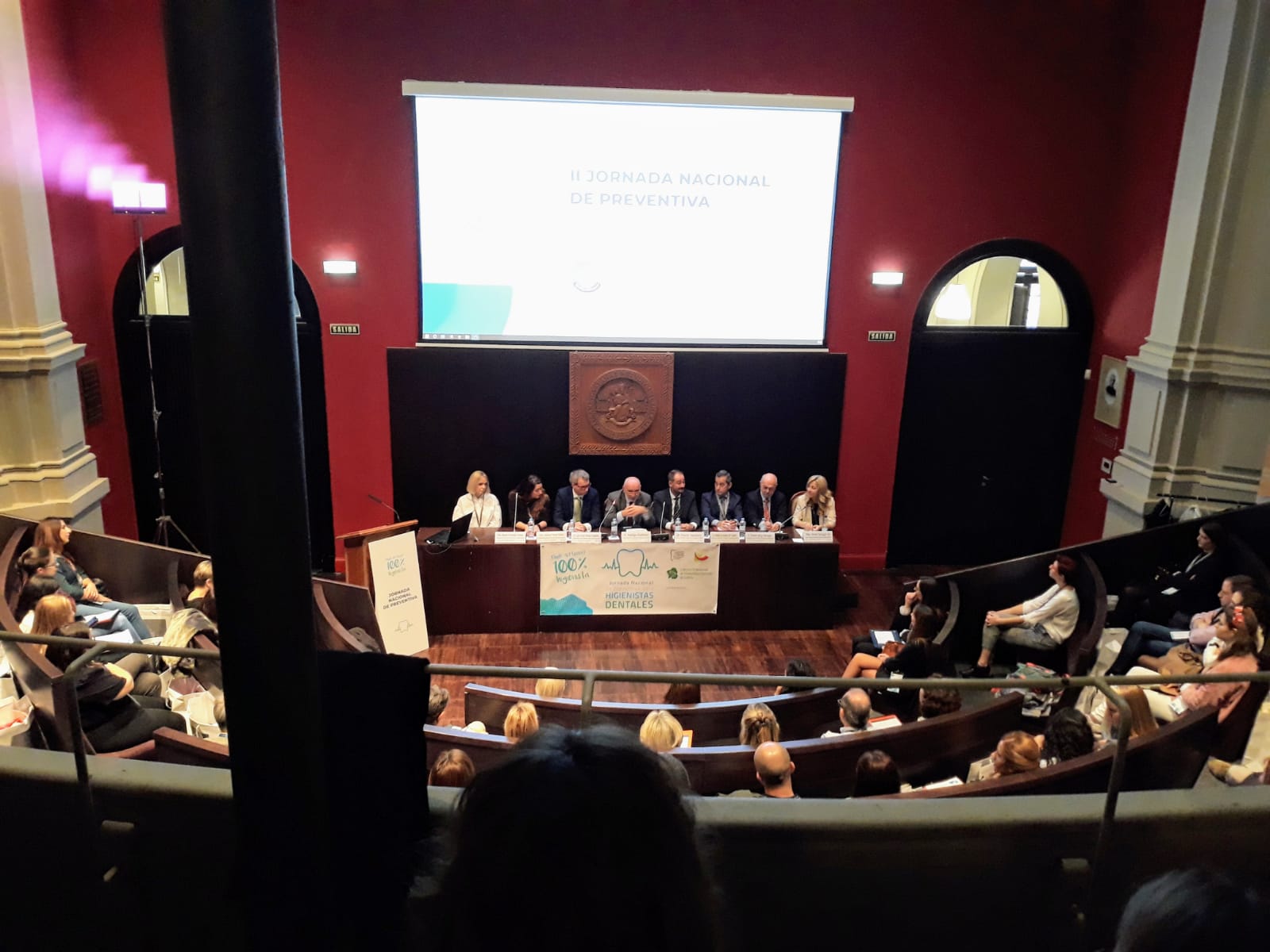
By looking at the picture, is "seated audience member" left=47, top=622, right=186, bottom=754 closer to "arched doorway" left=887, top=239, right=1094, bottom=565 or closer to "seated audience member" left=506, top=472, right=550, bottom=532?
"seated audience member" left=506, top=472, right=550, bottom=532

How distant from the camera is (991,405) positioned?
8297 mm

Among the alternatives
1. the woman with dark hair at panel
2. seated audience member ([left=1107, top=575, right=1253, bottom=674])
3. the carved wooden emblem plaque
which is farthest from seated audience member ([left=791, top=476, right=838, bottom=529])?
the woman with dark hair at panel

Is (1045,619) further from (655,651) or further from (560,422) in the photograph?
(560,422)

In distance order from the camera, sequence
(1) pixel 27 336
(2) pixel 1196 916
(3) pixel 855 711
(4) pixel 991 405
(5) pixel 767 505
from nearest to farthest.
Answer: (2) pixel 1196 916, (3) pixel 855 711, (1) pixel 27 336, (5) pixel 767 505, (4) pixel 991 405

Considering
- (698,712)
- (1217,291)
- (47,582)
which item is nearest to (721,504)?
(698,712)

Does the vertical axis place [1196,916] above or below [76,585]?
above

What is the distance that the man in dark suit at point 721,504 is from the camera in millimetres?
7750

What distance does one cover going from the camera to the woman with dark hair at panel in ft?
18.3

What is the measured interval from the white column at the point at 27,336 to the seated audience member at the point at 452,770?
177 inches

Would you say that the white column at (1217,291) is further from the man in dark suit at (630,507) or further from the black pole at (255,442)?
the black pole at (255,442)

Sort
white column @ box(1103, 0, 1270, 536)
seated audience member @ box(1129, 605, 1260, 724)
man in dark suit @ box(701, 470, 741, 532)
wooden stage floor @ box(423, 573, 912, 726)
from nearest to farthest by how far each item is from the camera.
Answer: seated audience member @ box(1129, 605, 1260, 724), white column @ box(1103, 0, 1270, 536), wooden stage floor @ box(423, 573, 912, 726), man in dark suit @ box(701, 470, 741, 532)

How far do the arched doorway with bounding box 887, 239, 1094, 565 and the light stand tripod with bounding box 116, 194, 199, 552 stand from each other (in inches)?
227

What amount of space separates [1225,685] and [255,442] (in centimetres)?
448

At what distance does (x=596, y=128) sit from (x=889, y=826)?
6555 mm
